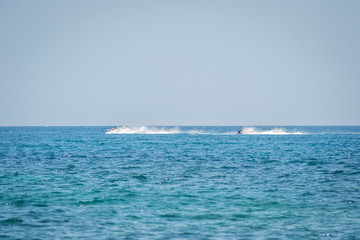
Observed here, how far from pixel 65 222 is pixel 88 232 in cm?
197

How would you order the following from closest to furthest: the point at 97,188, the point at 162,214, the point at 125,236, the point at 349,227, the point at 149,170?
the point at 125,236 < the point at 349,227 < the point at 162,214 < the point at 97,188 < the point at 149,170

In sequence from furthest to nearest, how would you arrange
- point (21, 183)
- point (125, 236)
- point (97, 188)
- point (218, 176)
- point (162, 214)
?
1. point (218, 176)
2. point (21, 183)
3. point (97, 188)
4. point (162, 214)
5. point (125, 236)

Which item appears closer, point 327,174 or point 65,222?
point 65,222

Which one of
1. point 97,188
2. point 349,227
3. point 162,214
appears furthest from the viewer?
point 97,188

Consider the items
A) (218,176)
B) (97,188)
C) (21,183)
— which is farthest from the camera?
(218,176)

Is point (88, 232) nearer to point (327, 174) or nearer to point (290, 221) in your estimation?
point (290, 221)

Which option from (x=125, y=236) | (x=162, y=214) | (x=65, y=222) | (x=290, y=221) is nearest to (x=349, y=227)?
(x=290, y=221)

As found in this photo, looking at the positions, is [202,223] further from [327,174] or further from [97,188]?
[327,174]

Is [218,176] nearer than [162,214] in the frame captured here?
No

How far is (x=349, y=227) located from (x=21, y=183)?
69.7 feet

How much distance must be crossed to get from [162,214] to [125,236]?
369cm

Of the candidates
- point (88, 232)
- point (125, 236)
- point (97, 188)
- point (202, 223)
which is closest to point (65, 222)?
point (88, 232)

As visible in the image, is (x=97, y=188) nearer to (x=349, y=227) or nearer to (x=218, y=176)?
(x=218, y=176)

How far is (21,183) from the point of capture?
88.8 ft
